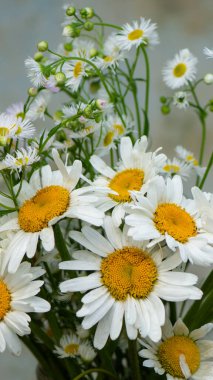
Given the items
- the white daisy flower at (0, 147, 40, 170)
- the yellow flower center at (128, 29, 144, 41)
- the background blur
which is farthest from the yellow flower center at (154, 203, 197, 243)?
the background blur

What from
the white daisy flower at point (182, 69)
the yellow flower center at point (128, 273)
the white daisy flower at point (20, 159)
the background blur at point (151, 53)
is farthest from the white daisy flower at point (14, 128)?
the background blur at point (151, 53)

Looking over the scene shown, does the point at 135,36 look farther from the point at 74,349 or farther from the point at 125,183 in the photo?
the point at 74,349

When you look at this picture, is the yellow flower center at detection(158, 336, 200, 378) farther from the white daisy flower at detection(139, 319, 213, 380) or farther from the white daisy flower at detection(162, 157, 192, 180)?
the white daisy flower at detection(162, 157, 192, 180)

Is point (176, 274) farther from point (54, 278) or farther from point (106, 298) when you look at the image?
point (54, 278)

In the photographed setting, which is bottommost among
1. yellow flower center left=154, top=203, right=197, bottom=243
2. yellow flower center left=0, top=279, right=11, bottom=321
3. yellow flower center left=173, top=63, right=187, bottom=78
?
yellow flower center left=0, top=279, right=11, bottom=321

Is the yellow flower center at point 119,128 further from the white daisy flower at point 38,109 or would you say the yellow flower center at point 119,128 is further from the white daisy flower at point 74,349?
the white daisy flower at point 74,349
